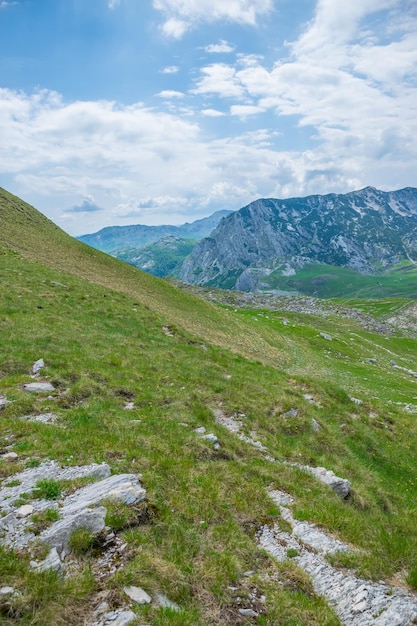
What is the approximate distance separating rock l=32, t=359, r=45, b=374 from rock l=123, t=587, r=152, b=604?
576 inches

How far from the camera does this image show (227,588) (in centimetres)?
848

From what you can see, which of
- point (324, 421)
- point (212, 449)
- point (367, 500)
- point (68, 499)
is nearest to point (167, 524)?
point (68, 499)

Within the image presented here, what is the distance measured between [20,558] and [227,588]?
4.73 metres

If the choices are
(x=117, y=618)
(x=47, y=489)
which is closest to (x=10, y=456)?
(x=47, y=489)

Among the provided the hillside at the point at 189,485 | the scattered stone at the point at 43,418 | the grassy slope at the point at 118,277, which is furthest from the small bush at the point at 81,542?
the grassy slope at the point at 118,277

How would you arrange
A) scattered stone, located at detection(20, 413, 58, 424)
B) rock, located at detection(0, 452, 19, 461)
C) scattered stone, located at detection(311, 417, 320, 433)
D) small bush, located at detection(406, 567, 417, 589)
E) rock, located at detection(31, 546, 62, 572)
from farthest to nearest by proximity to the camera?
scattered stone, located at detection(311, 417, 320, 433) → scattered stone, located at detection(20, 413, 58, 424) → rock, located at detection(0, 452, 19, 461) → small bush, located at detection(406, 567, 417, 589) → rock, located at detection(31, 546, 62, 572)

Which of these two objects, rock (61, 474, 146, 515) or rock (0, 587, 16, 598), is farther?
rock (61, 474, 146, 515)

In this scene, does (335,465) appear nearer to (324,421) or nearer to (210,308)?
(324,421)

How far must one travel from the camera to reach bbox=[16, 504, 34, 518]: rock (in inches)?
373

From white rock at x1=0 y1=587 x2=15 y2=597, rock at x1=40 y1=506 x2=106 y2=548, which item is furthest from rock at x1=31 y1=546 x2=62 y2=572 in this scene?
white rock at x1=0 y1=587 x2=15 y2=597

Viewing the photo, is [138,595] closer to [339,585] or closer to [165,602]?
[165,602]

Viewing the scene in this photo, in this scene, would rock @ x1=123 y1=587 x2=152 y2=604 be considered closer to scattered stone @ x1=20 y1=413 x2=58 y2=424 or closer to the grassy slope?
scattered stone @ x1=20 y1=413 x2=58 y2=424

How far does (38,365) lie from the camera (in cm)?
2041

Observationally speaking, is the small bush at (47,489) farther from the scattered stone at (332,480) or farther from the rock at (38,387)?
the scattered stone at (332,480)
